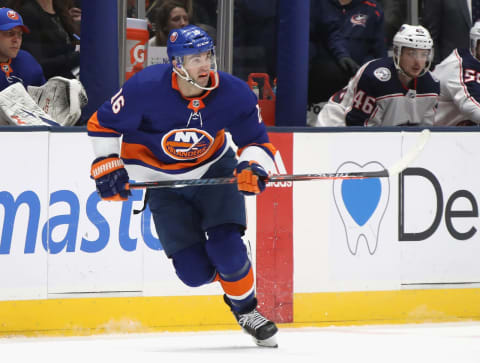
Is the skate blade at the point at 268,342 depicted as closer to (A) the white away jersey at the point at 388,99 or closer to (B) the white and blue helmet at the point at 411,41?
(A) the white away jersey at the point at 388,99

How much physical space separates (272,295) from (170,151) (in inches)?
50.7

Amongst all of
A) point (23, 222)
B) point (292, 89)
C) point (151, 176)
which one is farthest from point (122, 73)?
point (151, 176)

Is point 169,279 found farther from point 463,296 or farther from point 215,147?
point 463,296

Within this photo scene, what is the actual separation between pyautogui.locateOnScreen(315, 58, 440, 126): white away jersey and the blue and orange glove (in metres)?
1.97

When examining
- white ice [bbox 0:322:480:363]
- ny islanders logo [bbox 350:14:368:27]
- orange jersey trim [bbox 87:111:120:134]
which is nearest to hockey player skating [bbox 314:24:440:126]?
ny islanders logo [bbox 350:14:368:27]

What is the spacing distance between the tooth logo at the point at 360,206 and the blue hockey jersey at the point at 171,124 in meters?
1.11

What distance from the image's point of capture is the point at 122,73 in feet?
17.7

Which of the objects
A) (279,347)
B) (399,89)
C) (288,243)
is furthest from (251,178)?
(399,89)

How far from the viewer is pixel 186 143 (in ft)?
12.1

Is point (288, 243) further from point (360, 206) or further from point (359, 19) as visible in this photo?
point (359, 19)

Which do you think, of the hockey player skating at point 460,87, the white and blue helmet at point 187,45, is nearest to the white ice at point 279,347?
the white and blue helmet at point 187,45

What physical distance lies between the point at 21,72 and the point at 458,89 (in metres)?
2.39

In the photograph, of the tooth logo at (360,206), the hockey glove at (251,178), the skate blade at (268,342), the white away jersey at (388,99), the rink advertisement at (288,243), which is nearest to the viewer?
the hockey glove at (251,178)

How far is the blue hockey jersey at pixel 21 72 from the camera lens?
482 centimetres
